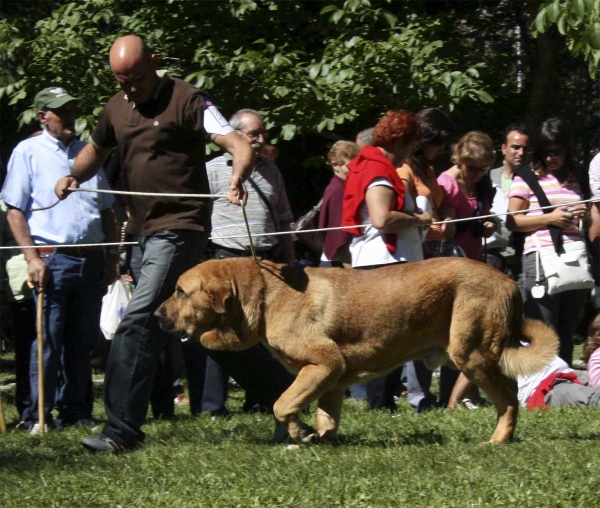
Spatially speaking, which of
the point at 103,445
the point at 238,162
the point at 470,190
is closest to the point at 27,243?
the point at 103,445

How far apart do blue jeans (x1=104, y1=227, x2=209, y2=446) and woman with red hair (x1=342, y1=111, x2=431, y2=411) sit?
1.25 metres

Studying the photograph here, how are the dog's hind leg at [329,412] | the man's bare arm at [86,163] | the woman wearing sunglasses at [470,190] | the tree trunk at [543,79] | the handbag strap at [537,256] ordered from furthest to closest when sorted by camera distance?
the tree trunk at [543,79] → the woman wearing sunglasses at [470,190] → the handbag strap at [537,256] → the man's bare arm at [86,163] → the dog's hind leg at [329,412]

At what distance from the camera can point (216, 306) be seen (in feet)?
18.5

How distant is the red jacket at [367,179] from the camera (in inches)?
261

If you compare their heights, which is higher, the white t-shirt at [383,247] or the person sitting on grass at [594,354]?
the white t-shirt at [383,247]

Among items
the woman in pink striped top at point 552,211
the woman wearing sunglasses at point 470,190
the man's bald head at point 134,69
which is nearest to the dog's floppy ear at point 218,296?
the man's bald head at point 134,69

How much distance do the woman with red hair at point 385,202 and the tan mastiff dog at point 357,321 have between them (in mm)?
753

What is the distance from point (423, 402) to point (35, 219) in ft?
9.67

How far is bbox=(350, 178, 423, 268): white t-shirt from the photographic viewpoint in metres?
6.91

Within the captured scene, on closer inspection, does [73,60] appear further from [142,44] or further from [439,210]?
[142,44]

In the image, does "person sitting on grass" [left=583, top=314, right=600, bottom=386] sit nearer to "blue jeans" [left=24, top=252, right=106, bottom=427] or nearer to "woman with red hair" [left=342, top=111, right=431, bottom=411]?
"woman with red hair" [left=342, top=111, right=431, bottom=411]

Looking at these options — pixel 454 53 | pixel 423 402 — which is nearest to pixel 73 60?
pixel 454 53

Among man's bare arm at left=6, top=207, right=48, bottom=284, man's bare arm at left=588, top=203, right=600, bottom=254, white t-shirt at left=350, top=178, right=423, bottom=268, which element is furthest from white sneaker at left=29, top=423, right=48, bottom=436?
man's bare arm at left=588, top=203, right=600, bottom=254

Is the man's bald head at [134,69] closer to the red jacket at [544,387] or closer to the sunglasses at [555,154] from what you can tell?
the sunglasses at [555,154]
